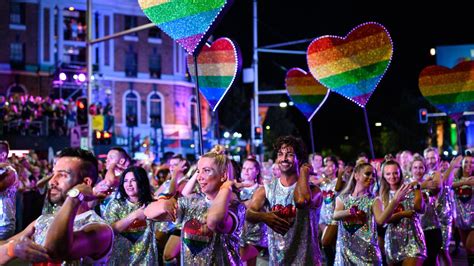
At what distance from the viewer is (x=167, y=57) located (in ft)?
168

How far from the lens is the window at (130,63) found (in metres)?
49.4

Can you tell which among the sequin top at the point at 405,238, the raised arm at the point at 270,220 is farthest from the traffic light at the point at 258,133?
the raised arm at the point at 270,220

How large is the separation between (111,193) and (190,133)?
43.7 meters

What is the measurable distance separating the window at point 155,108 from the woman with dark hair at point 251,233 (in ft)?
132

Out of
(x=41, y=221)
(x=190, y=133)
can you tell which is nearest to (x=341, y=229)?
(x=41, y=221)

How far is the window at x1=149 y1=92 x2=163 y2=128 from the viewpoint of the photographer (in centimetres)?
4997

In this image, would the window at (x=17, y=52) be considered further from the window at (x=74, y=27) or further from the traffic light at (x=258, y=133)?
the traffic light at (x=258, y=133)

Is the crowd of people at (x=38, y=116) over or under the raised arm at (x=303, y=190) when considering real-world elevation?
over

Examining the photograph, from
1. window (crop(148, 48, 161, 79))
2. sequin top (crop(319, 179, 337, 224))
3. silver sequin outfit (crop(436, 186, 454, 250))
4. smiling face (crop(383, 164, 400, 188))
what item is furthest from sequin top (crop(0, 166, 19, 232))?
window (crop(148, 48, 161, 79))

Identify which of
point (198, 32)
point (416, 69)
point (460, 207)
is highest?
point (416, 69)

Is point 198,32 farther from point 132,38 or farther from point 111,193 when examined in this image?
point 132,38

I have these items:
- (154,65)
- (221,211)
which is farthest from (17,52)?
(221,211)

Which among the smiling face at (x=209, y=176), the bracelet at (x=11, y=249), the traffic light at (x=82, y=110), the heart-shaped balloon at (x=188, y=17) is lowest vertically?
the bracelet at (x=11, y=249)

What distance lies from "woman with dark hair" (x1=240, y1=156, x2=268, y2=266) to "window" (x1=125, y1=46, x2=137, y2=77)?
4062 centimetres
